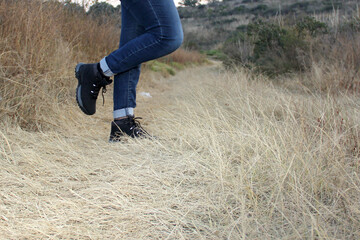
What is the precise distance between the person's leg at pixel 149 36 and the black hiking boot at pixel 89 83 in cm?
5

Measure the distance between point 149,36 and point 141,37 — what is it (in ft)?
0.15

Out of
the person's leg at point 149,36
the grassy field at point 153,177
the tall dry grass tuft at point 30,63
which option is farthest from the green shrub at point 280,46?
the tall dry grass tuft at point 30,63

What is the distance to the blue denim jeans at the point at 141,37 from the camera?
1.45 meters

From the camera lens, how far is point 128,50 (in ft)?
4.99

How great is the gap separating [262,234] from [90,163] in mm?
836

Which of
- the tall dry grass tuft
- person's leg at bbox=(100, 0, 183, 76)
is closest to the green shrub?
person's leg at bbox=(100, 0, 183, 76)

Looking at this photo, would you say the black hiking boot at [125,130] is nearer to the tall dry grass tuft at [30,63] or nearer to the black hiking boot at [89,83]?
the black hiking boot at [89,83]

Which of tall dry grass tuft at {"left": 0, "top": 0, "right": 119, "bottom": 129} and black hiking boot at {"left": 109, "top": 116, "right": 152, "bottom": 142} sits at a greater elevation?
tall dry grass tuft at {"left": 0, "top": 0, "right": 119, "bottom": 129}

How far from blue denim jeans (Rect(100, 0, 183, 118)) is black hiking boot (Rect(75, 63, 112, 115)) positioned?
2.1 inches

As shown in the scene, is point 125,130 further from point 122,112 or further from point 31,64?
point 31,64

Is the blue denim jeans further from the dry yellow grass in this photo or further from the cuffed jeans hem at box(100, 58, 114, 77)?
the dry yellow grass

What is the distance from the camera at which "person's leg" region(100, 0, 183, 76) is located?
144cm

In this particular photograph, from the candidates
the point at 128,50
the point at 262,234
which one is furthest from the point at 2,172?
the point at 262,234

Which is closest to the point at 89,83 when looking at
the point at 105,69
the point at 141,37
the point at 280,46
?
the point at 105,69
